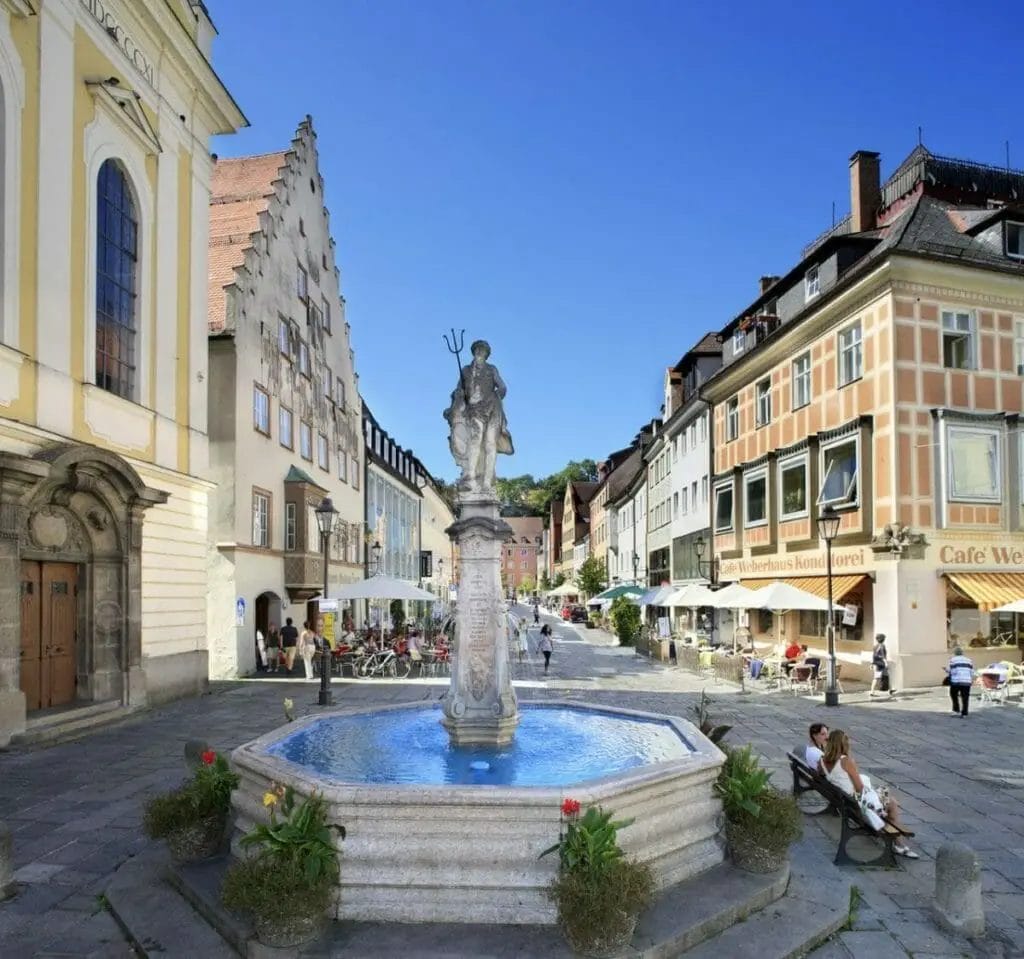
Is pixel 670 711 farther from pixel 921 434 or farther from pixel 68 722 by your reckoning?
pixel 68 722

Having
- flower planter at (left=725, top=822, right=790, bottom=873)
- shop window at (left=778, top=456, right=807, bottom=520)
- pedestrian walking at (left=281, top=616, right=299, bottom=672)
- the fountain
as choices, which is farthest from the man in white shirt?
pedestrian walking at (left=281, top=616, right=299, bottom=672)

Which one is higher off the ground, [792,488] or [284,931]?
[792,488]

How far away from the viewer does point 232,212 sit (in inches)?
1252

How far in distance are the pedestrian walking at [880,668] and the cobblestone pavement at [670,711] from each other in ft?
3.30

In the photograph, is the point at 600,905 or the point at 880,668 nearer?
the point at 600,905

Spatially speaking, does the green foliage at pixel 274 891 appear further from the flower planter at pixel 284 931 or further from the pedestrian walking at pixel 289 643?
the pedestrian walking at pixel 289 643

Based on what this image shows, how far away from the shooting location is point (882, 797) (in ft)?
28.8

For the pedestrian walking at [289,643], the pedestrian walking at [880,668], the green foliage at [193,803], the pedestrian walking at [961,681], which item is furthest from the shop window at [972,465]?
the green foliage at [193,803]

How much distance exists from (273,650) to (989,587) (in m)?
20.5

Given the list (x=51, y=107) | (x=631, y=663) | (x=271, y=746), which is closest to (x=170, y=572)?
(x=51, y=107)

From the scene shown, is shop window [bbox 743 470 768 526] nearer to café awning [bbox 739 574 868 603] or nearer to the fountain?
café awning [bbox 739 574 868 603]

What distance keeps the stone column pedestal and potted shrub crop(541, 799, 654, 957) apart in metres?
4.06

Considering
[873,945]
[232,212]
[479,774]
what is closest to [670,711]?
[479,774]

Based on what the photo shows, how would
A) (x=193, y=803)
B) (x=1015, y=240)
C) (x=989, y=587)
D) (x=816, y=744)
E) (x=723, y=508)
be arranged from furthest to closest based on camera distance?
1. (x=723, y=508)
2. (x=1015, y=240)
3. (x=989, y=587)
4. (x=816, y=744)
5. (x=193, y=803)
